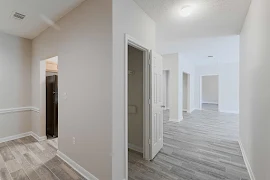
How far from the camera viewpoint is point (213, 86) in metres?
11.8

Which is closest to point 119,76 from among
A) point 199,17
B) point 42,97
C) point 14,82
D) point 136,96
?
point 136,96

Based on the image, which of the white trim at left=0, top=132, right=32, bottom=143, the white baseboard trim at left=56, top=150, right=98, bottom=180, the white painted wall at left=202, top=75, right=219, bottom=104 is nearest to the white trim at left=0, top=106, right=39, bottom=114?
the white trim at left=0, top=132, right=32, bottom=143

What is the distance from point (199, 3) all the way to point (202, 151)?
2.90 m

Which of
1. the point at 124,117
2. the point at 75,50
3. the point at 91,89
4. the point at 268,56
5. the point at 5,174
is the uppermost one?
the point at 75,50

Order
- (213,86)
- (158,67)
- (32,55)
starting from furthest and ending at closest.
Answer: (213,86)
(32,55)
(158,67)

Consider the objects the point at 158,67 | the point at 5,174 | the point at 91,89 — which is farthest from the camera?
the point at 158,67

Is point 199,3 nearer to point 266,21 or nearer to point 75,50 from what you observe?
point 266,21

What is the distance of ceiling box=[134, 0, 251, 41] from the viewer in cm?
216

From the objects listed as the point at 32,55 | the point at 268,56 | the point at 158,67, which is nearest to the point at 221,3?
the point at 268,56

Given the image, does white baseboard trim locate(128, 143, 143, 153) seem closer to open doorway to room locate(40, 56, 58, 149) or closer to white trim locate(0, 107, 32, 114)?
open doorway to room locate(40, 56, 58, 149)

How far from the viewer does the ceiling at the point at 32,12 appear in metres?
2.14

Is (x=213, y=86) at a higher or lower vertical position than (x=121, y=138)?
higher

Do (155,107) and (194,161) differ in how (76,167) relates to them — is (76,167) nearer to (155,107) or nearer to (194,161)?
(155,107)

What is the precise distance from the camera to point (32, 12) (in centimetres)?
244
